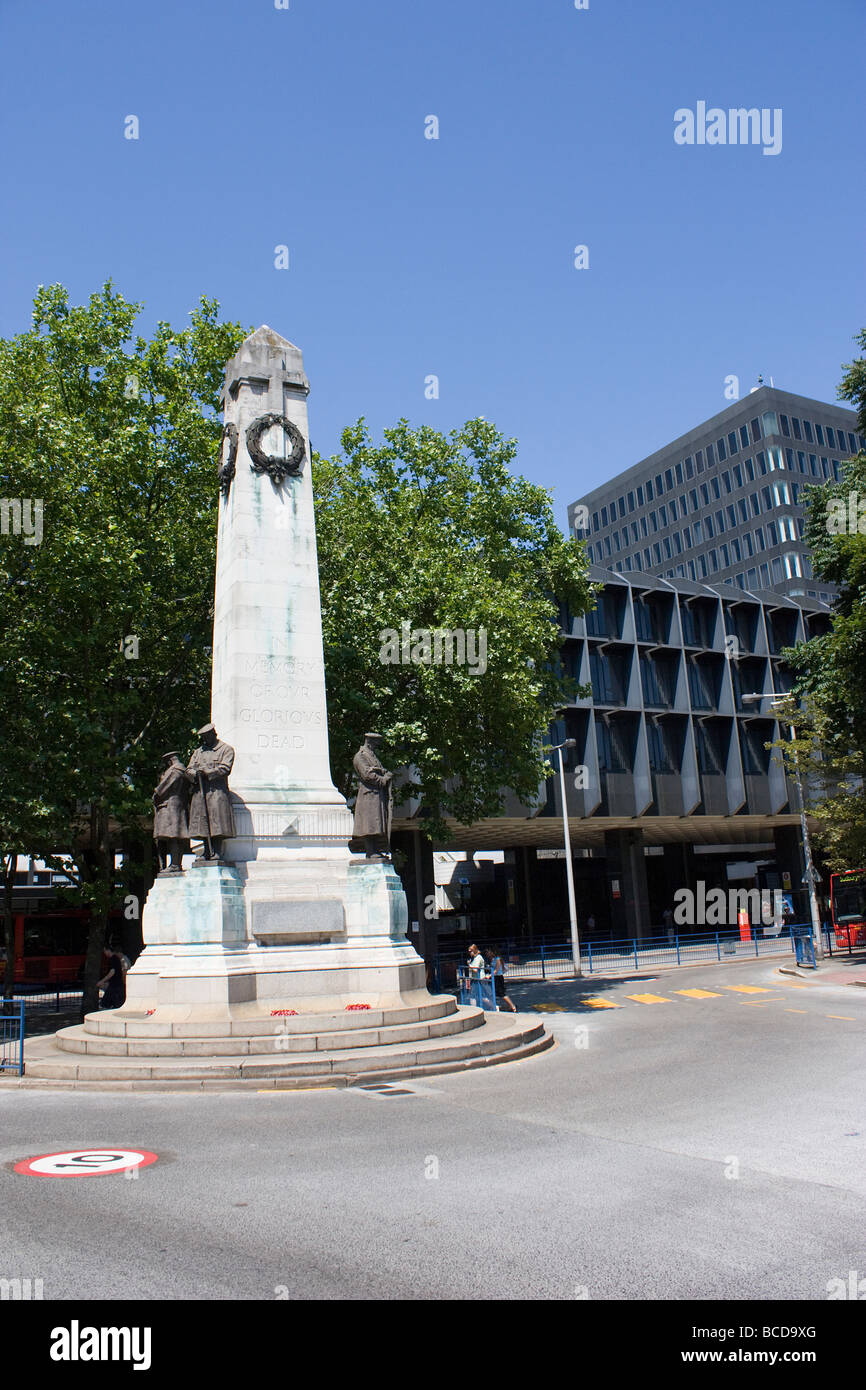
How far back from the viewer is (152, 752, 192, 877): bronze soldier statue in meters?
16.5

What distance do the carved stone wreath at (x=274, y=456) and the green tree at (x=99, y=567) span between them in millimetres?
5714

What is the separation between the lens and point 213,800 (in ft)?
51.8

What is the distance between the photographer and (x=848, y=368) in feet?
104

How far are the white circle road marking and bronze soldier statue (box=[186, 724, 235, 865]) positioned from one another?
6.86m

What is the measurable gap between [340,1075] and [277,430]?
470 inches

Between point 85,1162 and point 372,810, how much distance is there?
8625mm

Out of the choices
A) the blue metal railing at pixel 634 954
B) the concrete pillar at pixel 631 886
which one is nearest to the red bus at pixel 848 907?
the blue metal railing at pixel 634 954

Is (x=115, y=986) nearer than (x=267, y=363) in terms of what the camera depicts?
No

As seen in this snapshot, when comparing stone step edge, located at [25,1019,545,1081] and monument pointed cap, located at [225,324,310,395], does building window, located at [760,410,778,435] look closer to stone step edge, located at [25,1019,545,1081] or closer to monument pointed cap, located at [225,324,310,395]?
monument pointed cap, located at [225,324,310,395]

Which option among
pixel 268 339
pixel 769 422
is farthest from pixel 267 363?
pixel 769 422

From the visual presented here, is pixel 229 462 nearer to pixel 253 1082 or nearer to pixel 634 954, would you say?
pixel 253 1082

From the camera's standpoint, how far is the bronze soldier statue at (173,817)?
16.5m

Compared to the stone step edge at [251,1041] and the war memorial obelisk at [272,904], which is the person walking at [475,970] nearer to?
the war memorial obelisk at [272,904]

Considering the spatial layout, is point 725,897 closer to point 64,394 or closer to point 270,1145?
point 64,394
